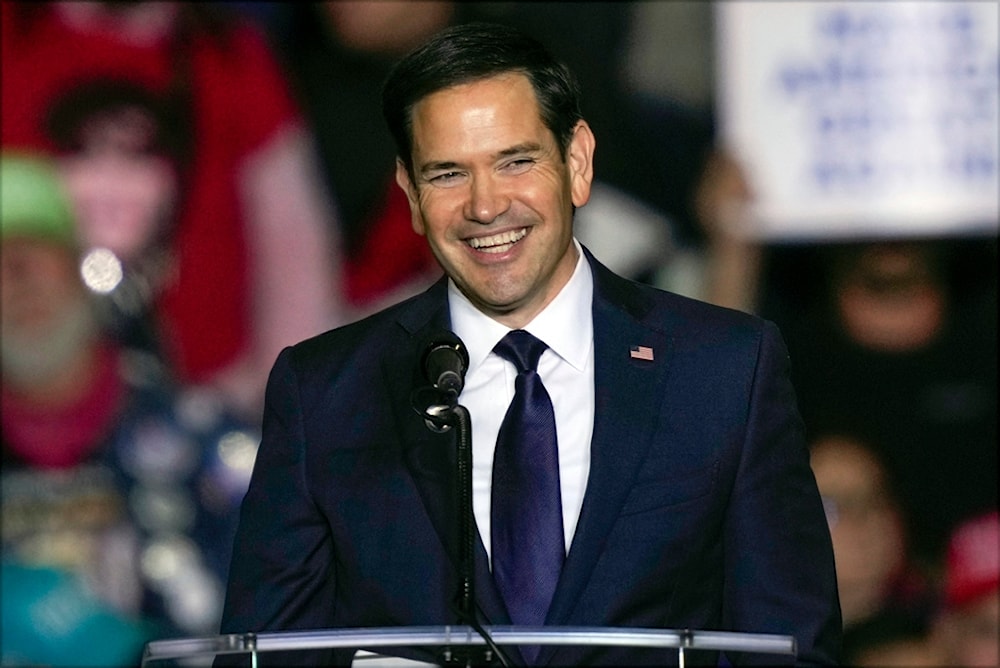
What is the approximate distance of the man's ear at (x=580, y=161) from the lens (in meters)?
2.08

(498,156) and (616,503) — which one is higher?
(498,156)

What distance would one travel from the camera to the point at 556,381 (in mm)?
2016

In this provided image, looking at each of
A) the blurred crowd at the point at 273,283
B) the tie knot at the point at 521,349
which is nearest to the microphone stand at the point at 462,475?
the tie knot at the point at 521,349

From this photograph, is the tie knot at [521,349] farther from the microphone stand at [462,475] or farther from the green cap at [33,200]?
the green cap at [33,200]

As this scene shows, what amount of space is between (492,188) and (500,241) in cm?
7

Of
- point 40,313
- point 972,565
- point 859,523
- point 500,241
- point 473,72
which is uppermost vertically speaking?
point 473,72

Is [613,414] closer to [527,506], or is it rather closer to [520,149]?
[527,506]

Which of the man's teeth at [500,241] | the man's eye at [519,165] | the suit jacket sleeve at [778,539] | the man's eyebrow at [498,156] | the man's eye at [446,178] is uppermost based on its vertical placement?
the man's eyebrow at [498,156]

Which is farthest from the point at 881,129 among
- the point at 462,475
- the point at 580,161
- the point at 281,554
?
the point at 462,475

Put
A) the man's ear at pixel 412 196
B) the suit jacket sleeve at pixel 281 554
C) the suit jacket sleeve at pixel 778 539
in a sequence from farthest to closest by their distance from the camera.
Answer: the man's ear at pixel 412 196 → the suit jacket sleeve at pixel 281 554 → the suit jacket sleeve at pixel 778 539

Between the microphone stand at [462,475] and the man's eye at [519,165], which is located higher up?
the man's eye at [519,165]

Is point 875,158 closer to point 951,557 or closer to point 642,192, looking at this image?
point 642,192

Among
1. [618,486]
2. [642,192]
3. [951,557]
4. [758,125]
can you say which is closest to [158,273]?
[642,192]

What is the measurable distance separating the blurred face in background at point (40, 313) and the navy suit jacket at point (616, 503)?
86.1 inches
